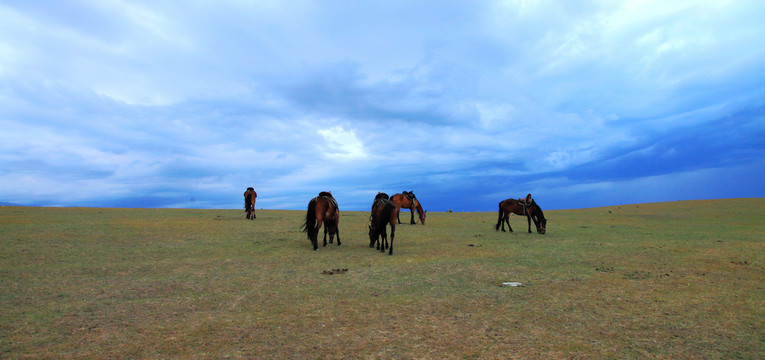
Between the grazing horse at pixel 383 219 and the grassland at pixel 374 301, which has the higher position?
the grazing horse at pixel 383 219

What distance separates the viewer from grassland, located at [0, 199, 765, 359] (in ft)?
15.9

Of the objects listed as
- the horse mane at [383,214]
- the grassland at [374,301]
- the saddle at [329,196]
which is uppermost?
the saddle at [329,196]

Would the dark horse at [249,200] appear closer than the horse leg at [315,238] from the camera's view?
No

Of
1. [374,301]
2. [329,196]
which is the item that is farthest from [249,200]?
[374,301]

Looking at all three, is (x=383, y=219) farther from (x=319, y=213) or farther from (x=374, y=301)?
(x=374, y=301)

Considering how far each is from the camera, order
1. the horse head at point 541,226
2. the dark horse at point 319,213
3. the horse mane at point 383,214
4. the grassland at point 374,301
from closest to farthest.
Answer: the grassland at point 374,301
the horse mane at point 383,214
the dark horse at point 319,213
the horse head at point 541,226

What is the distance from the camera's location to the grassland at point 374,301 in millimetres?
4844

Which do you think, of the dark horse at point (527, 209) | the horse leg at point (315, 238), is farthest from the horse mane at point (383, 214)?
the dark horse at point (527, 209)

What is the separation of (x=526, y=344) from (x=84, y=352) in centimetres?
560

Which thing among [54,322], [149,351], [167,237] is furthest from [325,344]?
[167,237]

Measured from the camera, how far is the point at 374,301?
6.77 meters

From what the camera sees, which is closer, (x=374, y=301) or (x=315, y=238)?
(x=374, y=301)

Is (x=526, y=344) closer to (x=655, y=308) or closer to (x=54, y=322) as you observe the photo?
(x=655, y=308)

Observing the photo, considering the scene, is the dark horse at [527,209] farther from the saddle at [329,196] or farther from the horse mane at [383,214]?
the saddle at [329,196]
